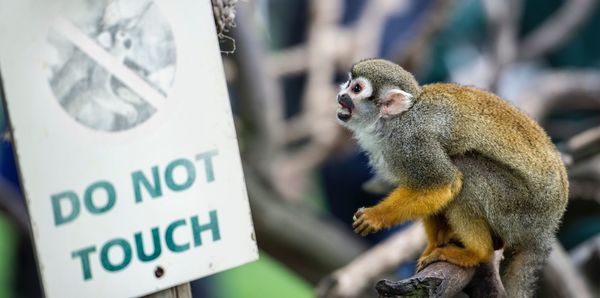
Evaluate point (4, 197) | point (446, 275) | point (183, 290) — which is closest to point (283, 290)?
point (4, 197)

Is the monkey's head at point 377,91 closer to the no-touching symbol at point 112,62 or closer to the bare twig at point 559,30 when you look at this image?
the no-touching symbol at point 112,62

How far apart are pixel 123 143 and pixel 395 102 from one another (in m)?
1.07

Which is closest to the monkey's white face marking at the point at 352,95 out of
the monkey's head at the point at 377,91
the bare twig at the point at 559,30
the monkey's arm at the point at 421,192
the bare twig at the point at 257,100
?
the monkey's head at the point at 377,91

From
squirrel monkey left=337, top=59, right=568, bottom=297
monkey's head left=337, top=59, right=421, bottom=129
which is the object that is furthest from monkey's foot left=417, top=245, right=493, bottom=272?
monkey's head left=337, top=59, right=421, bottom=129

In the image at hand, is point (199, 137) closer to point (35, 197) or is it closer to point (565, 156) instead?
point (35, 197)

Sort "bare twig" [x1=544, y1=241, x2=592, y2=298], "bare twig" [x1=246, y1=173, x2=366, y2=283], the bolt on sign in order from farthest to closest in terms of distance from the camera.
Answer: "bare twig" [x1=246, y1=173, x2=366, y2=283]
"bare twig" [x1=544, y1=241, x2=592, y2=298]
the bolt on sign

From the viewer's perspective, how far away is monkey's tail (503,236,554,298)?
2.69m

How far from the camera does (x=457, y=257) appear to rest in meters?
2.69

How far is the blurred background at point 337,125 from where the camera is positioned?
420cm

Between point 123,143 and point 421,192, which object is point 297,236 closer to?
point 421,192

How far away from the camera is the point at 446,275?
2480mm

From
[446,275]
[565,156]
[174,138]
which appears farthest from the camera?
[565,156]

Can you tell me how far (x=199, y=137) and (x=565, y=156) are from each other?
201cm

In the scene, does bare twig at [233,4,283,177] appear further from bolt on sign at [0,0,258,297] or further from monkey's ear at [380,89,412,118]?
bolt on sign at [0,0,258,297]
